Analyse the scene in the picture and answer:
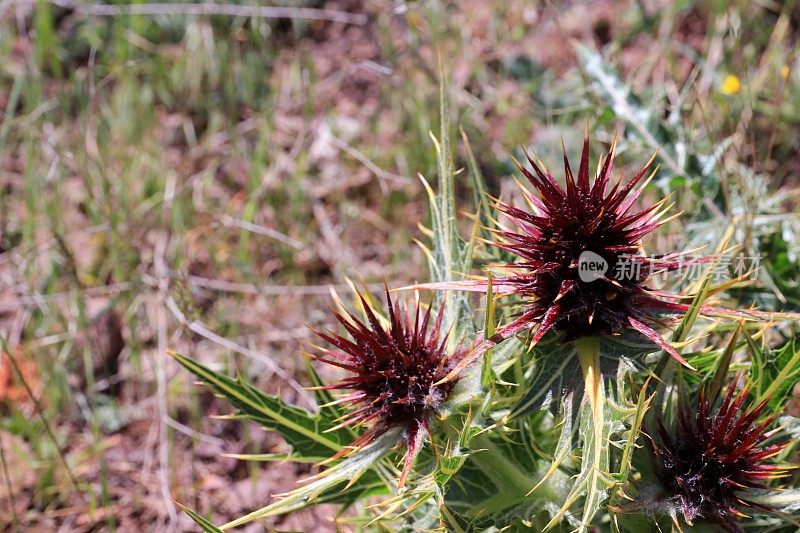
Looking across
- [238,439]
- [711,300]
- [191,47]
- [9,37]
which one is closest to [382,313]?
[711,300]

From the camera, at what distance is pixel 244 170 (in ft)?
11.2

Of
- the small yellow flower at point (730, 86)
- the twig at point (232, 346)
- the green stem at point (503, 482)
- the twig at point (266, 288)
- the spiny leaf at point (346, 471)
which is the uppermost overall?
the small yellow flower at point (730, 86)

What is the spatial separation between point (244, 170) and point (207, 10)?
0.76 m

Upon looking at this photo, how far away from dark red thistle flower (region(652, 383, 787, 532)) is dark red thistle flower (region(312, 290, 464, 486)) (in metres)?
0.39

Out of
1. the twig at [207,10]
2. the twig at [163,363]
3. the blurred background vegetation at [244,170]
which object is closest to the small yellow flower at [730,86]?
the blurred background vegetation at [244,170]

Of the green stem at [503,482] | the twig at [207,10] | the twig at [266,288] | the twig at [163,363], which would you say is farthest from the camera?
the twig at [207,10]

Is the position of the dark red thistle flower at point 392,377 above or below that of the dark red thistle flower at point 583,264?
below

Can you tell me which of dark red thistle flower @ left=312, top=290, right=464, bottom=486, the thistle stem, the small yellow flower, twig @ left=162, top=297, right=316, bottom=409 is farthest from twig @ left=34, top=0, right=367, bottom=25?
the thistle stem

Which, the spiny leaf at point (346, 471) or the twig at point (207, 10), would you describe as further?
the twig at point (207, 10)

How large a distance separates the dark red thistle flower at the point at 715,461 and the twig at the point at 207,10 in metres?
2.76

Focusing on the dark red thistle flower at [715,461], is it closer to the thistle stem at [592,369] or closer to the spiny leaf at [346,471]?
the thistle stem at [592,369]

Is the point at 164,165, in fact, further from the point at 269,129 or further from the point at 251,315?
the point at 251,315

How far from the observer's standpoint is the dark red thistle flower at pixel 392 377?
1.24 metres

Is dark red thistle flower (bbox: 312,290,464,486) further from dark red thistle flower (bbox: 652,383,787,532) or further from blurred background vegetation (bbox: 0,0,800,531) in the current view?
blurred background vegetation (bbox: 0,0,800,531)
